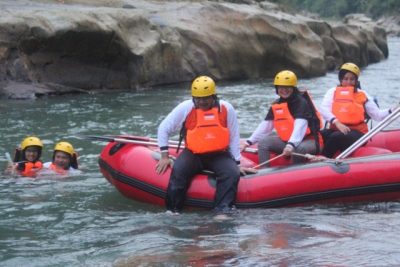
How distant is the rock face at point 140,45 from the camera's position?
15398 millimetres

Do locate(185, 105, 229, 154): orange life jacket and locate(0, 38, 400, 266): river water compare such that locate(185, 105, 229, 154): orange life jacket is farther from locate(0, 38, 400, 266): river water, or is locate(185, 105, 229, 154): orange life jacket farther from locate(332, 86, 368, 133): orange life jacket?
locate(332, 86, 368, 133): orange life jacket

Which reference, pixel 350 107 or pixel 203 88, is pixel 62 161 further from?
pixel 350 107

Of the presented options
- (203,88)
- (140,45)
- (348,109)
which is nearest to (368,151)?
(348,109)

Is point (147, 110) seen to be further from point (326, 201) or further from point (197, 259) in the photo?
point (197, 259)

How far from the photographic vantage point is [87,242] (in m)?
6.39

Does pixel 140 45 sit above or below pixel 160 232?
above

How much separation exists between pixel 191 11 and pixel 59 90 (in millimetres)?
6203

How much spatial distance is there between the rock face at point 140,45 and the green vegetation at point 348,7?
5462 cm

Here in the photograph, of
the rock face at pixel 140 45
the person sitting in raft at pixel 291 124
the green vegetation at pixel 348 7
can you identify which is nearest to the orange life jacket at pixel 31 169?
the person sitting in raft at pixel 291 124

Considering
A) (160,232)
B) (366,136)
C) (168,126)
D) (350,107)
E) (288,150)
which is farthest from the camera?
(350,107)

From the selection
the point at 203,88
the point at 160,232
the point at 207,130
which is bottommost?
the point at 160,232

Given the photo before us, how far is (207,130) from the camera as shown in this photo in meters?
7.14

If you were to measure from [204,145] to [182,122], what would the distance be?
322 mm

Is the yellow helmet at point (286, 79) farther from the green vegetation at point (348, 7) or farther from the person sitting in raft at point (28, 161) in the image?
the green vegetation at point (348, 7)
